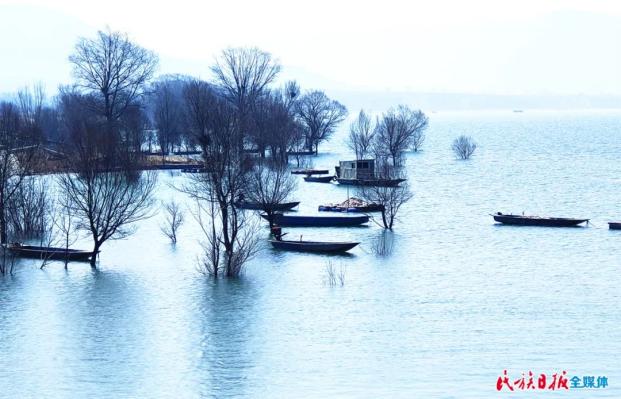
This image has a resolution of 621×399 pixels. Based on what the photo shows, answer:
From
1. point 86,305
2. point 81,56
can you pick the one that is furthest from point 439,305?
point 81,56

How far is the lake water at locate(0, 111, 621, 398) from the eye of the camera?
2858 cm

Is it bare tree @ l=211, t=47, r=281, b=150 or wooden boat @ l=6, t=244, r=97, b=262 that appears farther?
bare tree @ l=211, t=47, r=281, b=150

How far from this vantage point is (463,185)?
286ft

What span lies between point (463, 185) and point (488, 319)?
53212mm

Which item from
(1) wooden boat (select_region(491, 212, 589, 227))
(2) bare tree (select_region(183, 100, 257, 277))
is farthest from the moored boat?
(2) bare tree (select_region(183, 100, 257, 277))

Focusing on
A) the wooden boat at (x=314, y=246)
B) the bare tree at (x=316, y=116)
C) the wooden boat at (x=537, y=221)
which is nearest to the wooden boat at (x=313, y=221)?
Result: the wooden boat at (x=537, y=221)

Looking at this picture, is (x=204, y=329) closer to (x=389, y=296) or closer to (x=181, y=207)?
(x=389, y=296)

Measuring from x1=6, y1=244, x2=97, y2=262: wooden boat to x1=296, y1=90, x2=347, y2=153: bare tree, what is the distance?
8755cm

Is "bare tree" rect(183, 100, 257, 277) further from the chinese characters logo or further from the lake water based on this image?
the chinese characters logo

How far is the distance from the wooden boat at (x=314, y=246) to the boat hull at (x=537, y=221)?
1494 cm

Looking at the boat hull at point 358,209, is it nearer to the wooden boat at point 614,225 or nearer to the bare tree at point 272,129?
the wooden boat at point 614,225

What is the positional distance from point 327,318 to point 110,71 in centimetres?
7665

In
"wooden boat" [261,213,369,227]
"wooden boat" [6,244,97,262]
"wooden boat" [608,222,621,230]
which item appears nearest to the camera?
"wooden boat" [6,244,97,262]

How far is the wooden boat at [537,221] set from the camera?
58625 mm
